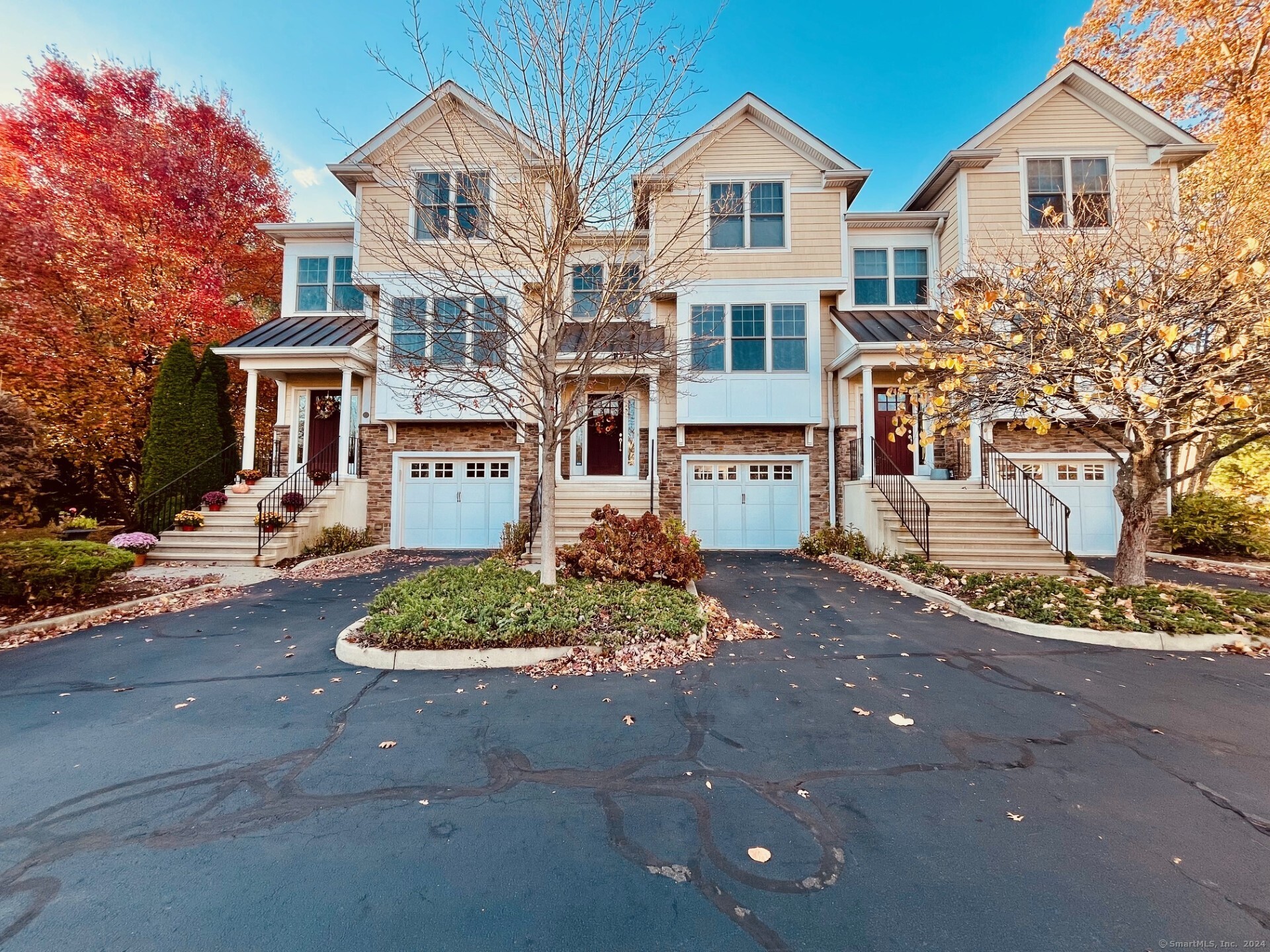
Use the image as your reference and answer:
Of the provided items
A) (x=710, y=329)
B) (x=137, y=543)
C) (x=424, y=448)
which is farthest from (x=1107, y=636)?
(x=137, y=543)

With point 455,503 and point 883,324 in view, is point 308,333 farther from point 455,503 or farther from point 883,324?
point 883,324

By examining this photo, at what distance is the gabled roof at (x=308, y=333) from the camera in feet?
40.6

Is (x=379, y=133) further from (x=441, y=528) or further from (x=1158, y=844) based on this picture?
(x=1158, y=844)

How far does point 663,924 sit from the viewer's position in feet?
6.45

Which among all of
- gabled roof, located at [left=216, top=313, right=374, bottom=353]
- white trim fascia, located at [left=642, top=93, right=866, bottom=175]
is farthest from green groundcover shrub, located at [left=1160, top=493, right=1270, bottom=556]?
gabled roof, located at [left=216, top=313, right=374, bottom=353]

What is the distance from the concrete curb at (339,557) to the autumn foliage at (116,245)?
23.7 ft

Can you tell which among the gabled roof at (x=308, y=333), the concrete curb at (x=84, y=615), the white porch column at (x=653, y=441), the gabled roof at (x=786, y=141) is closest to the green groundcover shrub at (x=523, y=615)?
the concrete curb at (x=84, y=615)

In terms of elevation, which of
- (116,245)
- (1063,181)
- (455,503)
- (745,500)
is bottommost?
(455,503)

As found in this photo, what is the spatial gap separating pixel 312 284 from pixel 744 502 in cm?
1326

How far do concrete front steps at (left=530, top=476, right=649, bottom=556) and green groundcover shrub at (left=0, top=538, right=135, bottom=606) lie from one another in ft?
23.4

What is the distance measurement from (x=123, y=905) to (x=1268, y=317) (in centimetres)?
938

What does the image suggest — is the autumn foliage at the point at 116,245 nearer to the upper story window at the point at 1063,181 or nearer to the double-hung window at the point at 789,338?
the double-hung window at the point at 789,338

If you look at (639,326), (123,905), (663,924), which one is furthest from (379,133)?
(663,924)

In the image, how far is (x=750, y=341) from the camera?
41.1ft
